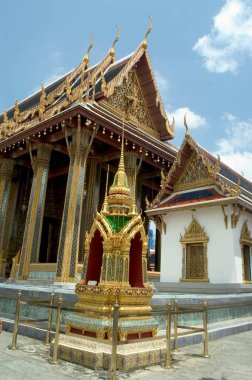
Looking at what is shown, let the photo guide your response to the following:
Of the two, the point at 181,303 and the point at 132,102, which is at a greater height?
the point at 132,102

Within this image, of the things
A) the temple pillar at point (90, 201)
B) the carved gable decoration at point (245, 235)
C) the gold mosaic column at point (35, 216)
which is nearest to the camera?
the carved gable decoration at point (245, 235)

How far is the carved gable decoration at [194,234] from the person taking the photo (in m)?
9.56

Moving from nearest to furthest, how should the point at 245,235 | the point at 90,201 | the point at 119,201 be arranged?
the point at 119,201 < the point at 245,235 < the point at 90,201

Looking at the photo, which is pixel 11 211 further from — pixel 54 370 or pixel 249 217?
pixel 54 370

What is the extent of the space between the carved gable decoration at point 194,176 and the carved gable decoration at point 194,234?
1382 millimetres

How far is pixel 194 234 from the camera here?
980 cm

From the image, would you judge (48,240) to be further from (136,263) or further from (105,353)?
(105,353)

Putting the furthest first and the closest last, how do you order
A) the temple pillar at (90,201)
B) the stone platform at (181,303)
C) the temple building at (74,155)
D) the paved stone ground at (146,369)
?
the temple pillar at (90,201) → the temple building at (74,155) → the stone platform at (181,303) → the paved stone ground at (146,369)

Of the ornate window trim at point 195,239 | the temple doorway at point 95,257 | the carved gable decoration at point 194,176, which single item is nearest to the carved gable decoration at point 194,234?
the ornate window trim at point 195,239

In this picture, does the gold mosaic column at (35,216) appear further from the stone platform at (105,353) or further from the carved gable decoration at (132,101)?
the stone platform at (105,353)

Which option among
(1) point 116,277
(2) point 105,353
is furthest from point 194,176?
(2) point 105,353

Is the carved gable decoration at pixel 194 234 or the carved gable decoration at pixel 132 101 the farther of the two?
the carved gable decoration at pixel 132 101

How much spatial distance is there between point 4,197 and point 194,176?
8407 mm

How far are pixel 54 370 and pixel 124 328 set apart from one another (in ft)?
2.87
